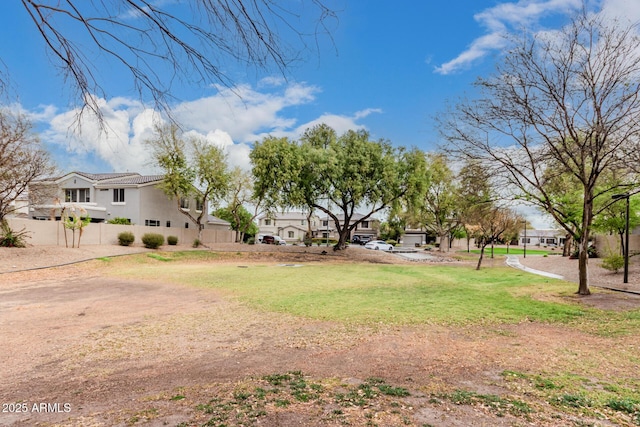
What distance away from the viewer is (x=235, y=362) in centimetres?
562

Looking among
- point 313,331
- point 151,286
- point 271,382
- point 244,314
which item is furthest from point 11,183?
point 271,382

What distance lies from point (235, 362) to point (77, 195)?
38728 millimetres

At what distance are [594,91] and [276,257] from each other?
26.3 m

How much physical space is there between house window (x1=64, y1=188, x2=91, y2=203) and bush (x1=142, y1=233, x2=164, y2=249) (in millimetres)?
10491

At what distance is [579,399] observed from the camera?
13.2 feet

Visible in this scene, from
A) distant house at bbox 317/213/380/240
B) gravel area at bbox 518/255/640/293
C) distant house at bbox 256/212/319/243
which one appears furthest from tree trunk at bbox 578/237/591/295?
distant house at bbox 317/213/380/240

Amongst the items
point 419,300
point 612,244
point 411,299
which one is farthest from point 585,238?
point 612,244

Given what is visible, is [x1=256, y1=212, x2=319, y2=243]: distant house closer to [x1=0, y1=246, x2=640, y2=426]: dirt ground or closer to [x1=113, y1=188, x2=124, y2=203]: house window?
[x1=113, y1=188, x2=124, y2=203]: house window

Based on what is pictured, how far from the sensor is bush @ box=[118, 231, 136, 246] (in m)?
28.8

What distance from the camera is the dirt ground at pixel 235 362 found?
354 cm

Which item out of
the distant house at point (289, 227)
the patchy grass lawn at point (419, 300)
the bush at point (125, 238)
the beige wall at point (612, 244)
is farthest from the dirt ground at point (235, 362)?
the distant house at point (289, 227)

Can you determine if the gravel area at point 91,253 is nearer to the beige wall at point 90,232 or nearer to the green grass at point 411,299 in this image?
the beige wall at point 90,232

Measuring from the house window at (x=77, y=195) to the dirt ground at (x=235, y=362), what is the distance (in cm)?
2871

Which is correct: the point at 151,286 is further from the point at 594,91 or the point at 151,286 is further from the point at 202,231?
the point at 202,231
